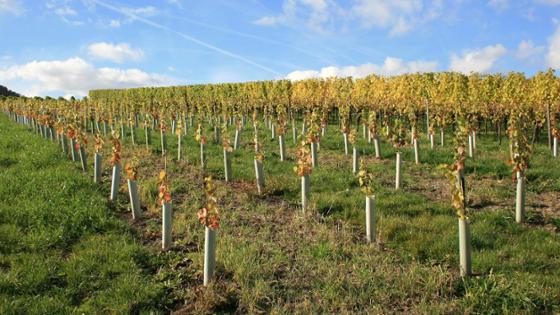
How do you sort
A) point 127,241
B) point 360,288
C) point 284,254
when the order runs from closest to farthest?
point 360,288, point 284,254, point 127,241

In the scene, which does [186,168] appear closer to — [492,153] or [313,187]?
[313,187]

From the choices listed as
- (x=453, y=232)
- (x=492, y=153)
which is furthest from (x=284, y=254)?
(x=492, y=153)

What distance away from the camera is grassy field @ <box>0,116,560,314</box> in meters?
4.78

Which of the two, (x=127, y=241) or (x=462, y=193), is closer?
(x=462, y=193)

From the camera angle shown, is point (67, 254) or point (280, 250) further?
point (67, 254)

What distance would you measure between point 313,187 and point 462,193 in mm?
4263

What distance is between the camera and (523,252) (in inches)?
236

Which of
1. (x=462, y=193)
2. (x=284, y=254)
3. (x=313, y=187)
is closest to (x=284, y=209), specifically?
(x=313, y=187)

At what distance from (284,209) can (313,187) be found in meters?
1.54

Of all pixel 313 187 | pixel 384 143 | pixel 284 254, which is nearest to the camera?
pixel 284 254

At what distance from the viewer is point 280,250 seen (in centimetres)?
597

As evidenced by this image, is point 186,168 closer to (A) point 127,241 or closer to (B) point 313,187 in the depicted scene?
(B) point 313,187

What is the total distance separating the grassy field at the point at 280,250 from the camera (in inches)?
188

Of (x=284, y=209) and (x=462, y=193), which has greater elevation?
(x=462, y=193)
